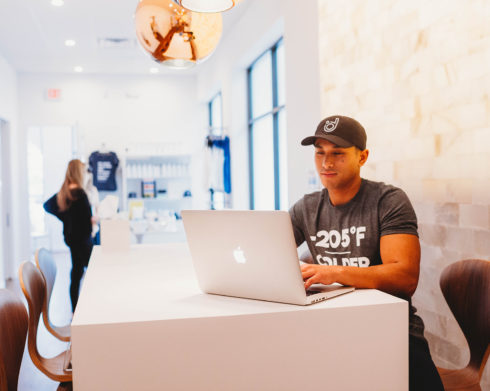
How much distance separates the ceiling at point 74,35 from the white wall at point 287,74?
383mm

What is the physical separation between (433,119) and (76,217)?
331 centimetres

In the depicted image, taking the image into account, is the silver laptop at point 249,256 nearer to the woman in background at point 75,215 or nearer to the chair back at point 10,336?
the chair back at point 10,336

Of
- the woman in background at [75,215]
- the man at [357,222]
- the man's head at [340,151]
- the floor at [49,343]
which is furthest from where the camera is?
the woman in background at [75,215]

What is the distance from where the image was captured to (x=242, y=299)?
51.2 inches

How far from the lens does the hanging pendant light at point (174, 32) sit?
6.25 feet

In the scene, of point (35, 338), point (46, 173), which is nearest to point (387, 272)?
point (35, 338)

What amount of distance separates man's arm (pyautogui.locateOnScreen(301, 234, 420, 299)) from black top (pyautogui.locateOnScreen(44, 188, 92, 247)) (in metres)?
3.41

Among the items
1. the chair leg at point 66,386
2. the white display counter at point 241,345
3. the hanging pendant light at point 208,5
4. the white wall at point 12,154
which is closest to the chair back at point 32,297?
the chair leg at point 66,386

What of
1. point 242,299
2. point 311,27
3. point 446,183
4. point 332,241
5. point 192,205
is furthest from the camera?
point 192,205

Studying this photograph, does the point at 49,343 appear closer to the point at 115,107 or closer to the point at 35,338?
the point at 35,338

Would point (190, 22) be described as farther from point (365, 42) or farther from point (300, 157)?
point (300, 157)

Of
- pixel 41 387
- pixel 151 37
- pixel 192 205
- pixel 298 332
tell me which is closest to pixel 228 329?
pixel 298 332

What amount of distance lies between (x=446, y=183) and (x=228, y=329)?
146 cm

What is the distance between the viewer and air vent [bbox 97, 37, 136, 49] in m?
6.19
